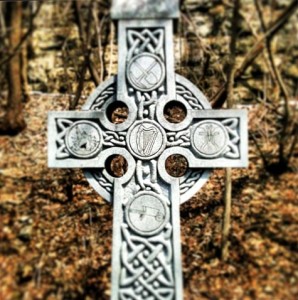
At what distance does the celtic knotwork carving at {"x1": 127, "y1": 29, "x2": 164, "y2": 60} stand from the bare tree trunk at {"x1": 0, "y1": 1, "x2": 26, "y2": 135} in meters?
3.77

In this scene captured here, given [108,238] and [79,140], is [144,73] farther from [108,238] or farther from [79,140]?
[108,238]

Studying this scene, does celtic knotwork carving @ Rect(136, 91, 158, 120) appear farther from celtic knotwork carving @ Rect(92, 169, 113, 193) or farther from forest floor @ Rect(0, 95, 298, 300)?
forest floor @ Rect(0, 95, 298, 300)

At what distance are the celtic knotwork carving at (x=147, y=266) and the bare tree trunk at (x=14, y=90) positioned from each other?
3.93 meters

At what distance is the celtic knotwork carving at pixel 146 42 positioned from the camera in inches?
106

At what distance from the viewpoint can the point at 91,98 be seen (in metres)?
2.74

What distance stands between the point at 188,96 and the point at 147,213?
0.80 m

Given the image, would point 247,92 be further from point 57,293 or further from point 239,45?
point 57,293

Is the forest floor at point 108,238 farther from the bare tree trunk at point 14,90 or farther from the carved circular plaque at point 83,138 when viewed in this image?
the carved circular plaque at point 83,138

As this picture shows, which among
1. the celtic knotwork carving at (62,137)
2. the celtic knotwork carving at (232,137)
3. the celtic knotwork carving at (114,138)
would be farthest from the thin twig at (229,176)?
the celtic knotwork carving at (62,137)

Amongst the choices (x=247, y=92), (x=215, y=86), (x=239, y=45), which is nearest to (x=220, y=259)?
(x=215, y=86)

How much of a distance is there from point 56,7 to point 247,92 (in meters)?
3.73

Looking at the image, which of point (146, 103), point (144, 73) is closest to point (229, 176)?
point (146, 103)

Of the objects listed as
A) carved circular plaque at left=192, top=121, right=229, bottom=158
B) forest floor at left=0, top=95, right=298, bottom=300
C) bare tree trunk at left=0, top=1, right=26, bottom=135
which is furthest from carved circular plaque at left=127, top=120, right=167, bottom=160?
bare tree trunk at left=0, top=1, right=26, bottom=135

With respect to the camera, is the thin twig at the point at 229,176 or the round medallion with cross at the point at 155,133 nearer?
the round medallion with cross at the point at 155,133
